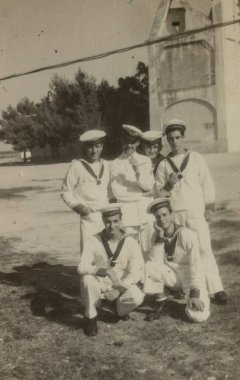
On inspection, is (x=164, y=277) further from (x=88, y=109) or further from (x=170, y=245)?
(x=88, y=109)

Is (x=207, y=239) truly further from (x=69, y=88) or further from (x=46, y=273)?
(x=69, y=88)

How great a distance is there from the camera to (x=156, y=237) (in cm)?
520

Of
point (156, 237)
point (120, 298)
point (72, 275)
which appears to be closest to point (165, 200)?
point (156, 237)

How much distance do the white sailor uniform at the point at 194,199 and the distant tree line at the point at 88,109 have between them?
28446 mm

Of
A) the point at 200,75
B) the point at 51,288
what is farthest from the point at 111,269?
the point at 200,75

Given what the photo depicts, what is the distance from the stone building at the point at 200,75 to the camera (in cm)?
2748

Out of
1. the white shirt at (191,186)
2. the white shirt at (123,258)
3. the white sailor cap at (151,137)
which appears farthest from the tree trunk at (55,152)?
the white shirt at (123,258)

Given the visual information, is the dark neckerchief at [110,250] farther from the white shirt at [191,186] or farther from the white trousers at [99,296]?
the white shirt at [191,186]

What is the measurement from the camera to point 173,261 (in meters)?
5.18

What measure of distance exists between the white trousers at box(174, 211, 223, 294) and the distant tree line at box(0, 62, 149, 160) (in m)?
28.6

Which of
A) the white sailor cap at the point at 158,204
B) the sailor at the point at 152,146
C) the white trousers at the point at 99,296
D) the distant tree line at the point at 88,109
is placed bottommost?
the white trousers at the point at 99,296

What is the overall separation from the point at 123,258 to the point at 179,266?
57 centimetres

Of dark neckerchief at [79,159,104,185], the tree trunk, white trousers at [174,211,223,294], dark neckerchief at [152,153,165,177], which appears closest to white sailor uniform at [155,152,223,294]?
white trousers at [174,211,223,294]

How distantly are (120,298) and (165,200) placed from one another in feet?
3.49
